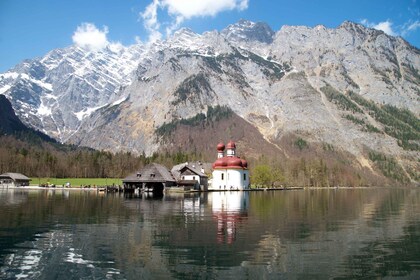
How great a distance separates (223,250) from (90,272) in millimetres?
9327

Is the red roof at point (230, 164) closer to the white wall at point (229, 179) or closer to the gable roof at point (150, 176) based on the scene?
the white wall at point (229, 179)

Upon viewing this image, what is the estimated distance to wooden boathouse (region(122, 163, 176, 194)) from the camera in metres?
130

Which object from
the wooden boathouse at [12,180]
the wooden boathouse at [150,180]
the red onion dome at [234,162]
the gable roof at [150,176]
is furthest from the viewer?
the red onion dome at [234,162]

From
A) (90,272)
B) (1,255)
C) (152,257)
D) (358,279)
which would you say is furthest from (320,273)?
(1,255)

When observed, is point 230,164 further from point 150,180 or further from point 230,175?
point 150,180

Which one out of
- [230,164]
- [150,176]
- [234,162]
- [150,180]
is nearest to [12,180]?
[150,176]

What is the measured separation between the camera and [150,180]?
129375 mm

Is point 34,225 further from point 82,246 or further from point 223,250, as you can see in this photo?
point 223,250

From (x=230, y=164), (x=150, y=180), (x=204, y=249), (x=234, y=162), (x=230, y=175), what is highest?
(x=234, y=162)

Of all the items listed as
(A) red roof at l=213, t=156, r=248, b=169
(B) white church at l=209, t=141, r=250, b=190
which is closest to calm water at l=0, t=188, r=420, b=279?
(B) white church at l=209, t=141, r=250, b=190

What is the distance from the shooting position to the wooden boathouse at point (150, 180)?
13038cm

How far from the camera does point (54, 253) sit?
27.8 m

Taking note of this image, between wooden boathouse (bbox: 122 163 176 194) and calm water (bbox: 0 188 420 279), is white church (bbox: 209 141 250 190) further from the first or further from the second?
calm water (bbox: 0 188 420 279)

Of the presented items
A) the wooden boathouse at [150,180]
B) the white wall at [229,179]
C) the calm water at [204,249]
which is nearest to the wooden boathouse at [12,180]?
the wooden boathouse at [150,180]
